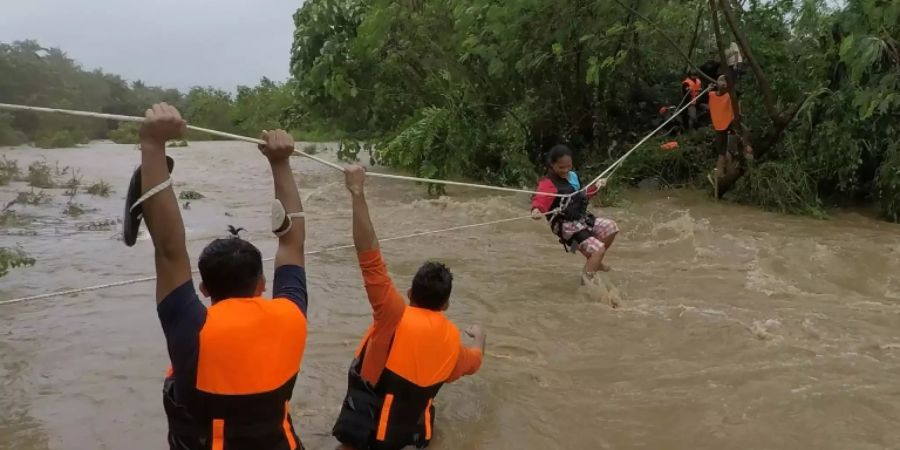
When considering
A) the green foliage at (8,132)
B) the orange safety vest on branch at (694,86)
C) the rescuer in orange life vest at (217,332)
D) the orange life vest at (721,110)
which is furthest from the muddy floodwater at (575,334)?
the green foliage at (8,132)

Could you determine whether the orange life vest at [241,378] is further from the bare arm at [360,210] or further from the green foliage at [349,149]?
the green foliage at [349,149]

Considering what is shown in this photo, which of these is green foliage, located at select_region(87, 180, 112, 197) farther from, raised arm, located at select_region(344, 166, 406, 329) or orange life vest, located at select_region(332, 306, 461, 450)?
raised arm, located at select_region(344, 166, 406, 329)

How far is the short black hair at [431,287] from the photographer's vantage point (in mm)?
3449

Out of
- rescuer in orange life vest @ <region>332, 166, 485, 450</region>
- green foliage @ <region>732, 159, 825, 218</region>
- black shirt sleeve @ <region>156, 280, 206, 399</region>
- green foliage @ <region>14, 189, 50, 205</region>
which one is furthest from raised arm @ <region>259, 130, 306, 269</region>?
green foliage @ <region>14, 189, 50, 205</region>

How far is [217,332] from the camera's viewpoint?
7.18 ft

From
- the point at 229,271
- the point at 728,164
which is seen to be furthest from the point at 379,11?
the point at 229,271

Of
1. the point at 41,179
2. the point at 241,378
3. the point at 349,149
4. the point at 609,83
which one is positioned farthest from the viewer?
the point at 349,149

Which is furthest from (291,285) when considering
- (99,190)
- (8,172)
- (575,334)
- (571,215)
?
(8,172)

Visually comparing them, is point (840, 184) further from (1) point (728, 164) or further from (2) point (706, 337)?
(2) point (706, 337)

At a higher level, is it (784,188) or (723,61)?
(723,61)

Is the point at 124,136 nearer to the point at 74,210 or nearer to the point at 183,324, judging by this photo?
the point at 74,210

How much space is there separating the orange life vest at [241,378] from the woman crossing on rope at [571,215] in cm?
415

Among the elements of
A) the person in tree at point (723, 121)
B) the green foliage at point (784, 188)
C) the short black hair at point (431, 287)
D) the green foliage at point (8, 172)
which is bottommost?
the green foliage at point (8, 172)

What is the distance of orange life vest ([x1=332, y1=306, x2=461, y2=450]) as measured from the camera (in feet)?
11.0
